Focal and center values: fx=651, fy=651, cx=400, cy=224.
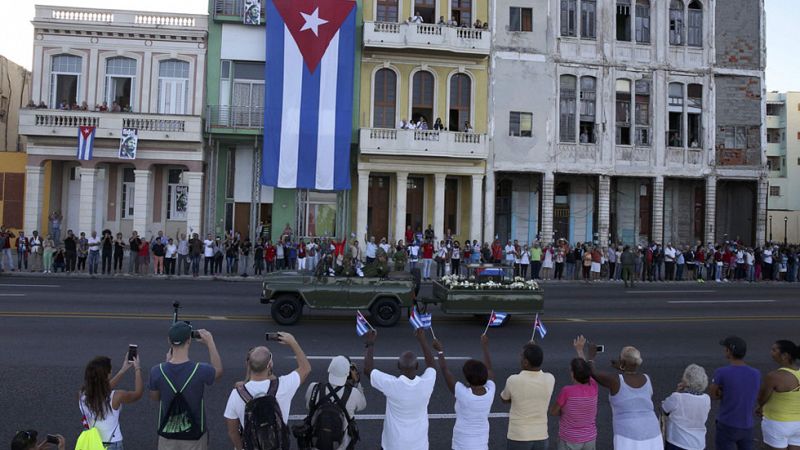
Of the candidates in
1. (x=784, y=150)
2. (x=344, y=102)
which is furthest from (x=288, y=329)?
(x=784, y=150)

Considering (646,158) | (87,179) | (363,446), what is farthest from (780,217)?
(363,446)

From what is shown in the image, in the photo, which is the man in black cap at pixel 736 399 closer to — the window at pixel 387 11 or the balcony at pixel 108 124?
the balcony at pixel 108 124

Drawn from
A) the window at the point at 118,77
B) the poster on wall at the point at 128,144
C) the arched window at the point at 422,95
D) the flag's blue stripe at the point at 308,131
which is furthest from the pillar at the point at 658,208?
the window at the point at 118,77

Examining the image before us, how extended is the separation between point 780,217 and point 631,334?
170 feet

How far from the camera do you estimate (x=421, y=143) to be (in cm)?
3206

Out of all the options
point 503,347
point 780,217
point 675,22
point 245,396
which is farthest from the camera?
point 780,217

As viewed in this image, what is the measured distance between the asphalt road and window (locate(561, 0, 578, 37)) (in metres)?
17.5

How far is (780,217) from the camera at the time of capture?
5775cm

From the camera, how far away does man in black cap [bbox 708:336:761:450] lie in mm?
6164

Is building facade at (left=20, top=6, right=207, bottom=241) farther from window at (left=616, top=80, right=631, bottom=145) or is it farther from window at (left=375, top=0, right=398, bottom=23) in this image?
window at (left=616, top=80, right=631, bottom=145)

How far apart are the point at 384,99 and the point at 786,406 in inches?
1139

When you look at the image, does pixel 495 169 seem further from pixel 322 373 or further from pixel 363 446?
pixel 363 446

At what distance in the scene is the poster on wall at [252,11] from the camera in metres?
31.7

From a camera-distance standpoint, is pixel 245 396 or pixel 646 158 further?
pixel 646 158
